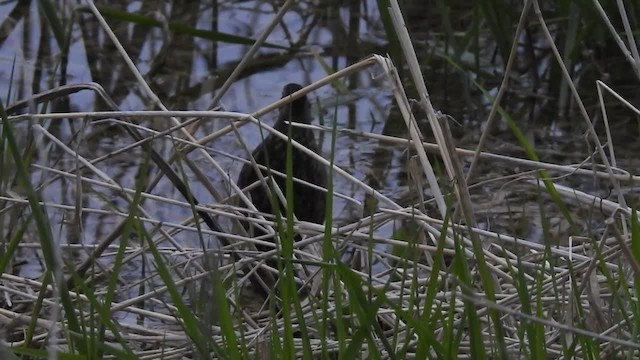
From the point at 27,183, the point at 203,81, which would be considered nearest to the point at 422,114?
the point at 203,81

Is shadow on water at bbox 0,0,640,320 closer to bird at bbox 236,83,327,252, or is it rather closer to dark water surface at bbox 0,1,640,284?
dark water surface at bbox 0,1,640,284

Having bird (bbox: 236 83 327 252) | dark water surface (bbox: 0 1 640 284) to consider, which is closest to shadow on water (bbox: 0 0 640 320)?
dark water surface (bbox: 0 1 640 284)

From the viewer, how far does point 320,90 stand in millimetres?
3311

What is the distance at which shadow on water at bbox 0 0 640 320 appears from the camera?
270 cm

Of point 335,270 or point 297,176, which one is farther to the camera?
point 297,176

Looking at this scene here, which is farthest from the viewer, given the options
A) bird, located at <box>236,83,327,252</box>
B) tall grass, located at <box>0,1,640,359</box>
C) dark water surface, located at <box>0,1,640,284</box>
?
dark water surface, located at <box>0,1,640,284</box>

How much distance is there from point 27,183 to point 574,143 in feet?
6.51

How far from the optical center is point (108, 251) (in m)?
2.18

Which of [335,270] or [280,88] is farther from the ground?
[280,88]

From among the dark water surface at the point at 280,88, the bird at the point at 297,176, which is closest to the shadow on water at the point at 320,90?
the dark water surface at the point at 280,88

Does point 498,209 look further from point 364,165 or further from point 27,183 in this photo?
point 27,183

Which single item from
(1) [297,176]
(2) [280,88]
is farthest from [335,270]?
(2) [280,88]

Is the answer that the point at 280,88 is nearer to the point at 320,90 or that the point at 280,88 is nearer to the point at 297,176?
the point at 320,90

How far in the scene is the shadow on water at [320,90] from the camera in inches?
106
